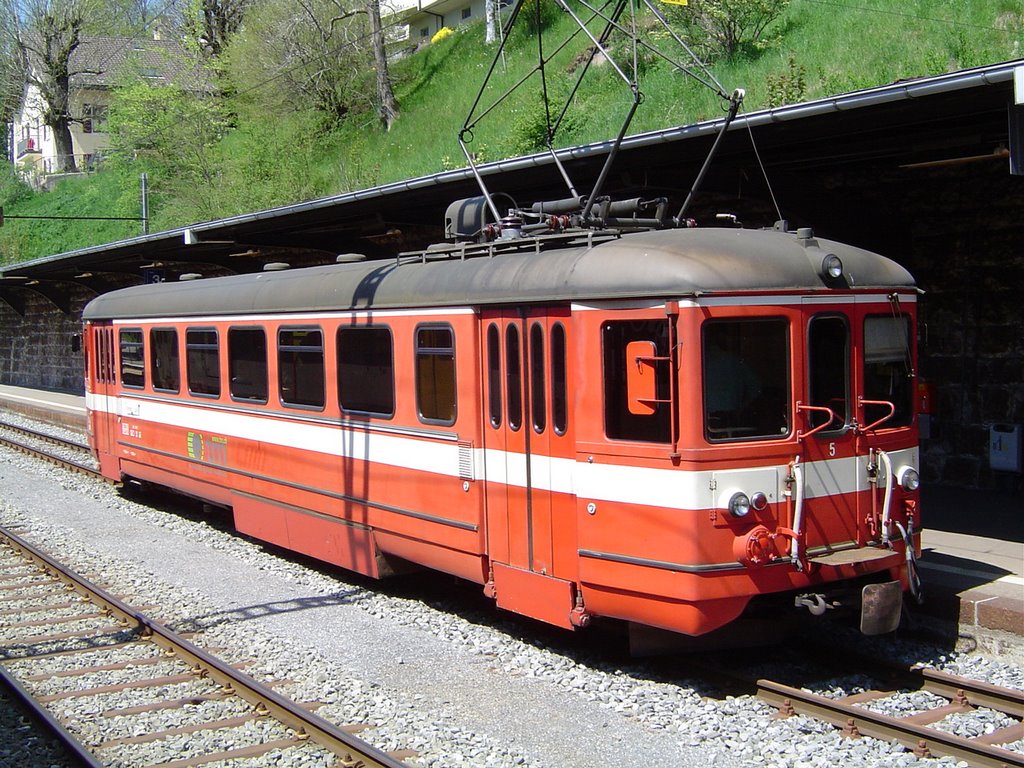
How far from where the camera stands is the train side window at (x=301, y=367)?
9.70 m

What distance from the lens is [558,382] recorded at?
7.07m

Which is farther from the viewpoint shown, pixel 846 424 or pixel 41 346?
pixel 41 346

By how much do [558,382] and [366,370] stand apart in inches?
97.2

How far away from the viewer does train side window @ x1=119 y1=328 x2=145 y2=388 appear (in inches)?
534

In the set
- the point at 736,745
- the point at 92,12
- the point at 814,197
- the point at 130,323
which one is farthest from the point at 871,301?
the point at 92,12

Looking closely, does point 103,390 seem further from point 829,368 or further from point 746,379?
point 829,368

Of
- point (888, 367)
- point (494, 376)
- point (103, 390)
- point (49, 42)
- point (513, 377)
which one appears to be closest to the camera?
point (888, 367)

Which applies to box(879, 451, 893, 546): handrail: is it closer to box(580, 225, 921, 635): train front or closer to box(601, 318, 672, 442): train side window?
box(580, 225, 921, 635): train front

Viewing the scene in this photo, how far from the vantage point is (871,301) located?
7.00 meters

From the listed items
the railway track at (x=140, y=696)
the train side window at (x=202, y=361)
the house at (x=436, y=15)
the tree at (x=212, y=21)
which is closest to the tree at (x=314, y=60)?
the tree at (x=212, y=21)

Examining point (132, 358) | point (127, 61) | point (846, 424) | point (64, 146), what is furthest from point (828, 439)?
point (64, 146)

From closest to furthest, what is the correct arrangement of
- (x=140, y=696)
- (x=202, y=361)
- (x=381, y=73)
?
(x=140, y=696), (x=202, y=361), (x=381, y=73)

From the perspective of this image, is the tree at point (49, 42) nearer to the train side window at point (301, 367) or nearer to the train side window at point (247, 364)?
the train side window at point (247, 364)

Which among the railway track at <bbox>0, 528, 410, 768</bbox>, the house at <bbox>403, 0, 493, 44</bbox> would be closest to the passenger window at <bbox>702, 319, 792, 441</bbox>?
the railway track at <bbox>0, 528, 410, 768</bbox>
